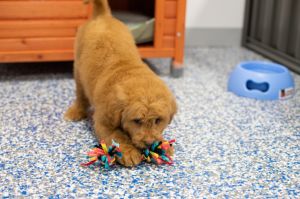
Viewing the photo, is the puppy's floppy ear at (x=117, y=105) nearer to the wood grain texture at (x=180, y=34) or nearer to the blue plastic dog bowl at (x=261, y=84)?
the blue plastic dog bowl at (x=261, y=84)

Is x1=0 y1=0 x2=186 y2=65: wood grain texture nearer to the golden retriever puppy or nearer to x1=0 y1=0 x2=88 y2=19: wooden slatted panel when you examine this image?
x1=0 y1=0 x2=88 y2=19: wooden slatted panel

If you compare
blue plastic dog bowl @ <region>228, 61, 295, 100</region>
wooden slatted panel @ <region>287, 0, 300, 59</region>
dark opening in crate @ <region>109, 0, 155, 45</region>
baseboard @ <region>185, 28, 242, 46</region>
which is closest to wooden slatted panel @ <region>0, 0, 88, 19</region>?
dark opening in crate @ <region>109, 0, 155, 45</region>

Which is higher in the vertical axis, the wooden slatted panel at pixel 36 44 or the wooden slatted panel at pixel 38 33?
the wooden slatted panel at pixel 38 33

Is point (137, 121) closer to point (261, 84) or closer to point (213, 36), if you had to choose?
point (261, 84)

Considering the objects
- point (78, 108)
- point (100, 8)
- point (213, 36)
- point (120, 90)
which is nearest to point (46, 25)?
point (100, 8)

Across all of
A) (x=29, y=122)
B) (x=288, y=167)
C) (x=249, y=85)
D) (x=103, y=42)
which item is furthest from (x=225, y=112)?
(x=29, y=122)

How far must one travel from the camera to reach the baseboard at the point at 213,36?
3076mm

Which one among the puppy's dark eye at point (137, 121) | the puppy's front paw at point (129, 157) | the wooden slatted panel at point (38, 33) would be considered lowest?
the puppy's front paw at point (129, 157)

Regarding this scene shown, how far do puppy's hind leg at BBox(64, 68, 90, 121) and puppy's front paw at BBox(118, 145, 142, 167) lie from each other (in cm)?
46

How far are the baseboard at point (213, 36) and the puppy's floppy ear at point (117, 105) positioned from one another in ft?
6.17

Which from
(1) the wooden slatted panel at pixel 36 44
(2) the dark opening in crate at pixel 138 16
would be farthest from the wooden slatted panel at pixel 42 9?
(2) the dark opening in crate at pixel 138 16

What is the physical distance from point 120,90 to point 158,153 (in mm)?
254

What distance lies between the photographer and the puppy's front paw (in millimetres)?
1315

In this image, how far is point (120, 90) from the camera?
127 cm
